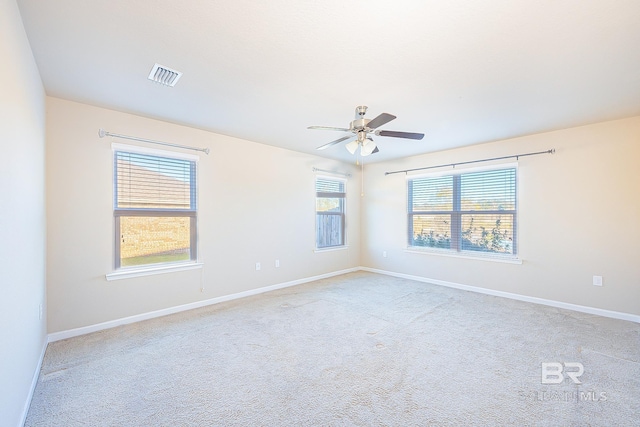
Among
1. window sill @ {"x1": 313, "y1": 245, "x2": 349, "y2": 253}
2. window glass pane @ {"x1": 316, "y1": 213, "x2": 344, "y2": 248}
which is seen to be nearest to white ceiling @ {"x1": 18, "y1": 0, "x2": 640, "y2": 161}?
window glass pane @ {"x1": 316, "y1": 213, "x2": 344, "y2": 248}

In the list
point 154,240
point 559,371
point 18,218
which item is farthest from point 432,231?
point 18,218

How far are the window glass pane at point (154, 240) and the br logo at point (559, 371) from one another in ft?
13.1

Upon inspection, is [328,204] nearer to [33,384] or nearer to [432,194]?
[432,194]

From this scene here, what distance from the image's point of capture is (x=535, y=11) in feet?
5.34

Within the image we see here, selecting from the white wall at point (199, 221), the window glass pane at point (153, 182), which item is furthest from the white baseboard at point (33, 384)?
the window glass pane at point (153, 182)

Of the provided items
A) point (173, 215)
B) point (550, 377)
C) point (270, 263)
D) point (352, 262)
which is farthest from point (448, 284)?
point (173, 215)

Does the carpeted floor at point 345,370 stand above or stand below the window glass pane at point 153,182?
below

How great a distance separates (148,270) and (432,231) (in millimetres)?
4579

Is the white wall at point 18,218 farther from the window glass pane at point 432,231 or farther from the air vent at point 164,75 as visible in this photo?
the window glass pane at point 432,231

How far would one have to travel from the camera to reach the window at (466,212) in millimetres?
4320

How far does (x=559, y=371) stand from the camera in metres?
2.24

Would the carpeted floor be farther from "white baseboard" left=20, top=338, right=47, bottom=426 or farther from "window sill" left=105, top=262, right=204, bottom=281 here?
"window sill" left=105, top=262, right=204, bottom=281

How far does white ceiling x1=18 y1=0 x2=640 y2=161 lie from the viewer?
165 cm

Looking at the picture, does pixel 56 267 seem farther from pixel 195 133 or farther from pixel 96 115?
pixel 195 133
